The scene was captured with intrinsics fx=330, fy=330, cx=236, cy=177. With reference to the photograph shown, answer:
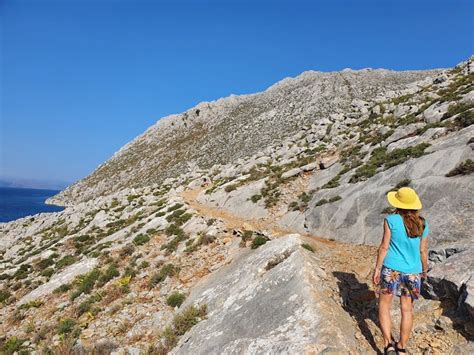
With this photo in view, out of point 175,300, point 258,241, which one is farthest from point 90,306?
point 258,241

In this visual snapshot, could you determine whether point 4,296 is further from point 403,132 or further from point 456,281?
point 403,132

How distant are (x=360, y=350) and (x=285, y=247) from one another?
581cm

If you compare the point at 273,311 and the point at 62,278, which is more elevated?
the point at 273,311

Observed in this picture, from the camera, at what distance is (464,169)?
1502 cm

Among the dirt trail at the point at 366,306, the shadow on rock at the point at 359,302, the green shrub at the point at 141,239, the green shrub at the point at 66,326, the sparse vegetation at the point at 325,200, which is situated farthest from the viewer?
the green shrub at the point at 141,239

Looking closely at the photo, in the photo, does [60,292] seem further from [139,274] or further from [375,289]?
[375,289]

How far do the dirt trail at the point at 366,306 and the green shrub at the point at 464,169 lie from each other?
17.2 ft

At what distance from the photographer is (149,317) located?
45.6 ft

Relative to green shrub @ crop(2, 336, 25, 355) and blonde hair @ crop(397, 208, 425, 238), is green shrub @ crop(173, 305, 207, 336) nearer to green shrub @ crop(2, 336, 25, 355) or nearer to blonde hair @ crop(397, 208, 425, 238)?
green shrub @ crop(2, 336, 25, 355)

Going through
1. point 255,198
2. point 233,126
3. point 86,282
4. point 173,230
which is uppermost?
point 233,126

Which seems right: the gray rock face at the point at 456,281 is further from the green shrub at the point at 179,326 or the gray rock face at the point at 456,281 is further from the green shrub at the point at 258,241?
the green shrub at the point at 258,241

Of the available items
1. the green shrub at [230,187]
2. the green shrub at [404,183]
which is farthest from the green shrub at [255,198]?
the green shrub at [404,183]

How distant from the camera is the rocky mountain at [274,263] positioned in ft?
28.7

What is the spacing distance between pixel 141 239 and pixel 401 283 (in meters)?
19.0
